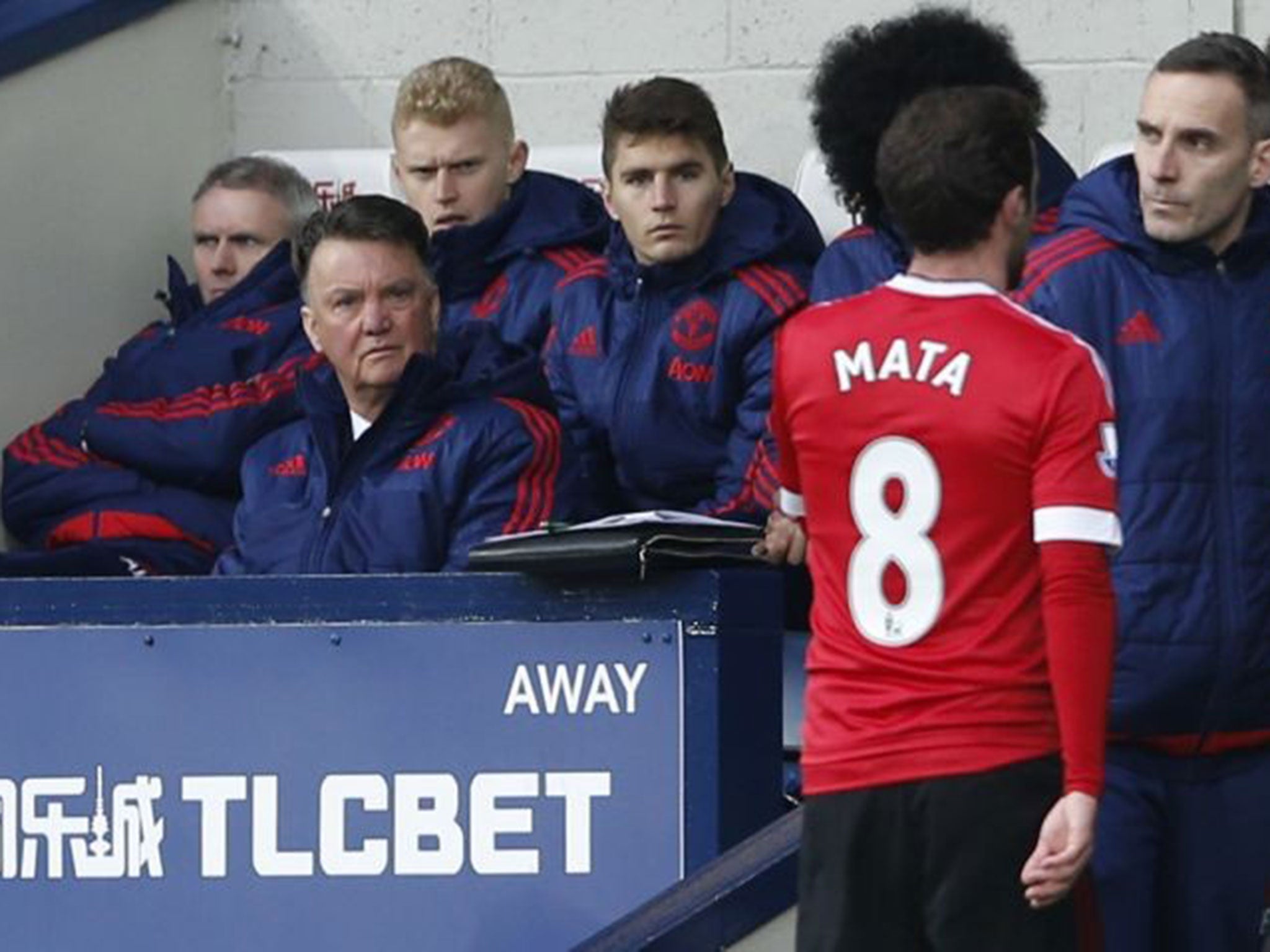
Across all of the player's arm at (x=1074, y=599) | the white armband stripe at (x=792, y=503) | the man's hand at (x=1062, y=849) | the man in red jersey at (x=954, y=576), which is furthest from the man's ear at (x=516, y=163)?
the man's hand at (x=1062, y=849)

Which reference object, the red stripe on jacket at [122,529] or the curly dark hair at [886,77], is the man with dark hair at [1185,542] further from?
the red stripe on jacket at [122,529]

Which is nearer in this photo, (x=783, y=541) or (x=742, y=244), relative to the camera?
(x=783, y=541)

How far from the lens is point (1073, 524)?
3.76 meters

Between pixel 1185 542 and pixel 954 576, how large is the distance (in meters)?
0.70

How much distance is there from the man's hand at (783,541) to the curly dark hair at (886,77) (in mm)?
1100

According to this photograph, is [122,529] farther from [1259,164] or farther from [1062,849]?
[1062,849]

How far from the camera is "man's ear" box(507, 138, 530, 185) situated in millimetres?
6125

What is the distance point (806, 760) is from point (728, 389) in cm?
172

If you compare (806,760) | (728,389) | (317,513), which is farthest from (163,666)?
(806,760)

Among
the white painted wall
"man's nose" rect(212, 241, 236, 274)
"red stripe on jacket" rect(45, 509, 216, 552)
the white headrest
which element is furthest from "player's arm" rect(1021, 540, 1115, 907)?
the white painted wall

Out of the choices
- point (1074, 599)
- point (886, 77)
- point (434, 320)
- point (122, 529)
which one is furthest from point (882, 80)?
point (1074, 599)

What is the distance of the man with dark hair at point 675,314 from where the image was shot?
5609 mm

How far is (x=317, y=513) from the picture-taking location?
5355 mm

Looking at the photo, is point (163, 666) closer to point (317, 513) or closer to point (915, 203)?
point (317, 513)
